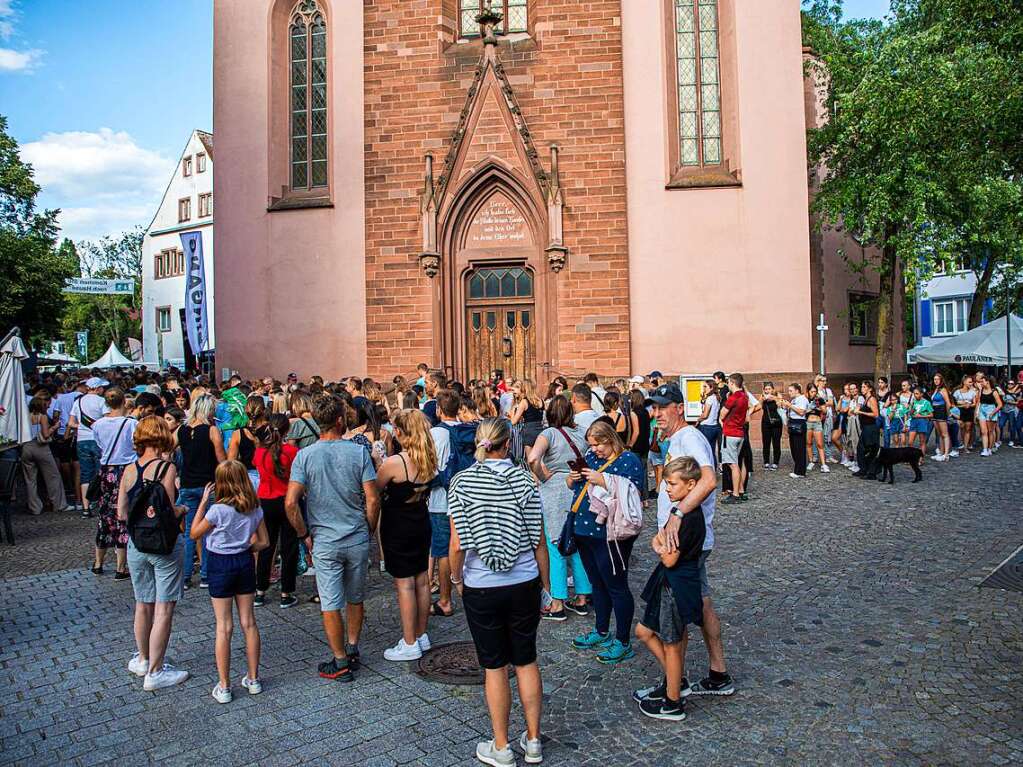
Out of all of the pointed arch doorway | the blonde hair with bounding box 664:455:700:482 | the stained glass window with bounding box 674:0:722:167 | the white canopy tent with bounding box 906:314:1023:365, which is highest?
the stained glass window with bounding box 674:0:722:167

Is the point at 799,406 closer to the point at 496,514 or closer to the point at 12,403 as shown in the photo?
the point at 496,514

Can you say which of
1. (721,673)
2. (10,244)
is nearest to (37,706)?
(721,673)

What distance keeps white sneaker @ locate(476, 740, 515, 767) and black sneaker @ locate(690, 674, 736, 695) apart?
1.44 m

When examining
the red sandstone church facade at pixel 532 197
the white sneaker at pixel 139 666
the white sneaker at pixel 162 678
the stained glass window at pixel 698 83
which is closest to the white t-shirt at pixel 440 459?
the white sneaker at pixel 162 678

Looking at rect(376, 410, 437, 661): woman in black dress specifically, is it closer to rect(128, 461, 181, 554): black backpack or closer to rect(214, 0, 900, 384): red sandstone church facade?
rect(128, 461, 181, 554): black backpack

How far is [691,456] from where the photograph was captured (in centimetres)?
513

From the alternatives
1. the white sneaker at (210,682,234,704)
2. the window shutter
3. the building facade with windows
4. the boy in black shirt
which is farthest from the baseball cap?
the building facade with windows

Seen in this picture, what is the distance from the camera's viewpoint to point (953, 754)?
14.3 feet

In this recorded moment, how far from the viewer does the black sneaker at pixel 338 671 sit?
5641 millimetres

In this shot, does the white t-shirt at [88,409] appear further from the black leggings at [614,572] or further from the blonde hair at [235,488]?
the black leggings at [614,572]

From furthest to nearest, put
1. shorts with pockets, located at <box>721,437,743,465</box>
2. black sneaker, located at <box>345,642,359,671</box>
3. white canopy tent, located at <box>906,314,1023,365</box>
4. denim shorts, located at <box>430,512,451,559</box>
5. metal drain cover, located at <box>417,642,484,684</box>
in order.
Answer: white canopy tent, located at <box>906,314,1023,365</box> < shorts with pockets, located at <box>721,437,743,465</box> < denim shorts, located at <box>430,512,451,559</box> < black sneaker, located at <box>345,642,359,671</box> < metal drain cover, located at <box>417,642,484,684</box>

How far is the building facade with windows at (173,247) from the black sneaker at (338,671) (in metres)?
51.2

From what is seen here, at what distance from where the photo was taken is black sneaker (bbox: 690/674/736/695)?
17.1 feet

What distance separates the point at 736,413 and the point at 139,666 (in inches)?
347
